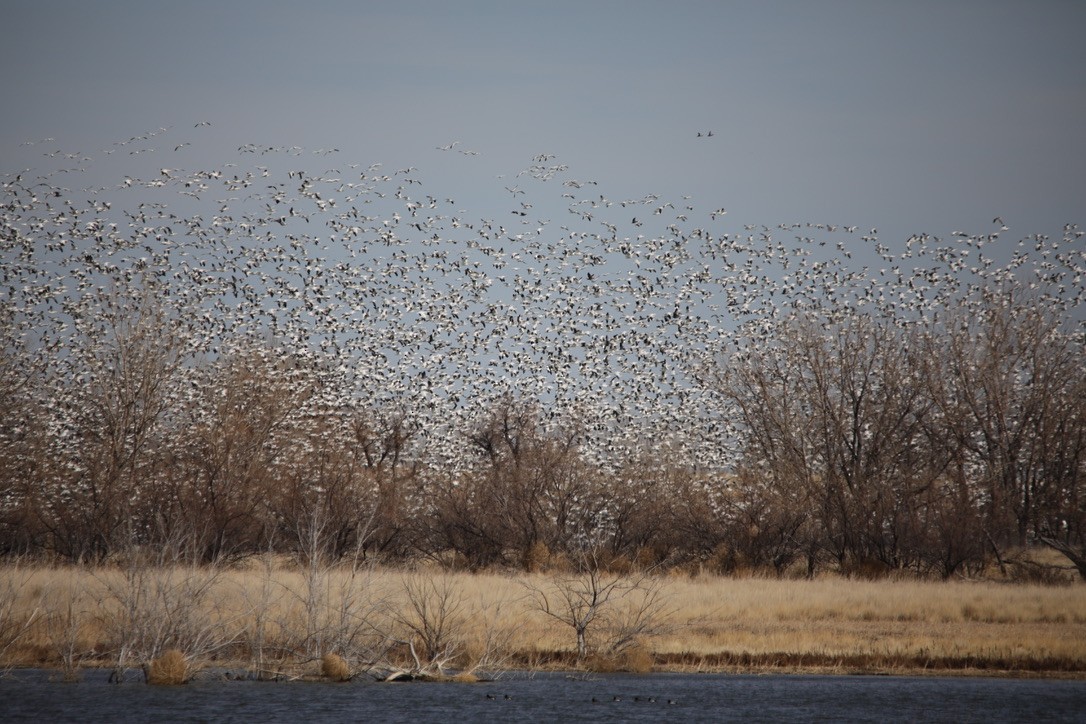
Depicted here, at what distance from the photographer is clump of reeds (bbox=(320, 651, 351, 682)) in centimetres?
1975

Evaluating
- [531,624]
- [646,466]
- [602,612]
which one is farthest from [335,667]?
[646,466]

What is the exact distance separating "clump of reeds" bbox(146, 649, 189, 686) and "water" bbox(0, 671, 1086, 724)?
19 centimetres

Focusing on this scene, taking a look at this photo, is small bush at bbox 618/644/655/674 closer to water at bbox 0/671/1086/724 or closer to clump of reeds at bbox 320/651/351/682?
water at bbox 0/671/1086/724

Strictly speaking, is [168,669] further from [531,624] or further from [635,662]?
[531,624]

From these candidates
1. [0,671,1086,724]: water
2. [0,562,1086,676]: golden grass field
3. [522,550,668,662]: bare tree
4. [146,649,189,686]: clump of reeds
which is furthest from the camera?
[522,550,668,662]: bare tree

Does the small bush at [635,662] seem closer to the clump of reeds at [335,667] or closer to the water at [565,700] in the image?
the water at [565,700]

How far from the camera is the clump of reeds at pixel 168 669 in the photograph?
61.0 feet

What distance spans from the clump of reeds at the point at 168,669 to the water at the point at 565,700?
186mm

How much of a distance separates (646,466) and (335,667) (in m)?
27.8

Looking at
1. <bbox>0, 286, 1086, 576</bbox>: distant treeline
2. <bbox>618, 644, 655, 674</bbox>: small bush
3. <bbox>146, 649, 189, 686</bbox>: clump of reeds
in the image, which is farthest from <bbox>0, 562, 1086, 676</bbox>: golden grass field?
<bbox>0, 286, 1086, 576</bbox>: distant treeline

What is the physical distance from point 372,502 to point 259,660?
2199 cm

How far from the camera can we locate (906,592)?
98.0ft

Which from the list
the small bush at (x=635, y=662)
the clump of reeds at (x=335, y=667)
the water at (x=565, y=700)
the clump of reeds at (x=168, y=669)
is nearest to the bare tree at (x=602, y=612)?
the small bush at (x=635, y=662)

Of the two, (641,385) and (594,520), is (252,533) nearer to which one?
(594,520)
